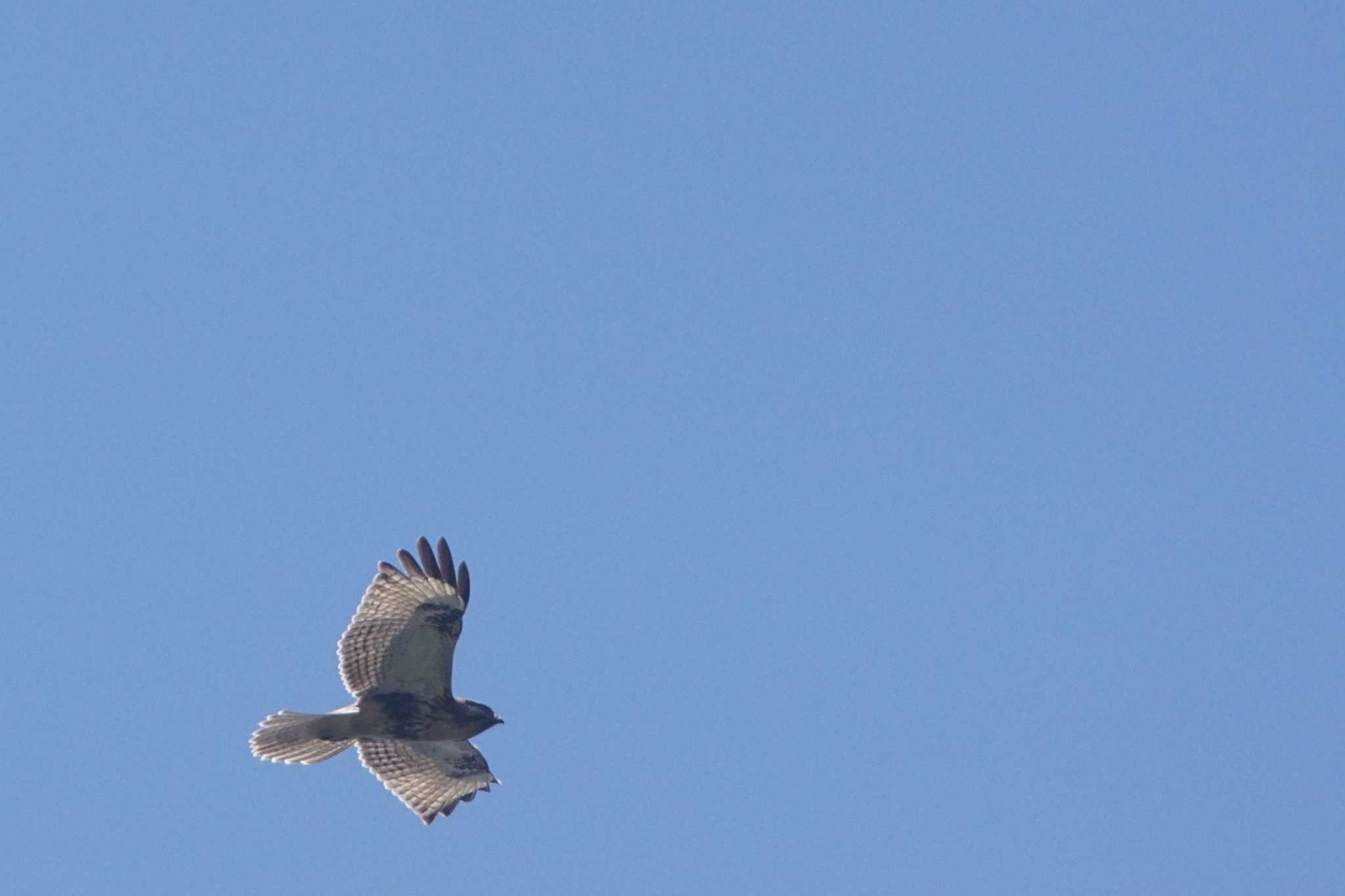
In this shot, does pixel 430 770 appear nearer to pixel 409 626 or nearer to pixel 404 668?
pixel 404 668

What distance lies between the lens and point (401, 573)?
64.9ft

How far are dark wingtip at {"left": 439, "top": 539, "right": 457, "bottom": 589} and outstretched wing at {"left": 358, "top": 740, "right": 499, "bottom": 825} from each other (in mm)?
1833

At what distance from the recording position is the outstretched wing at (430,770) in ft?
66.4

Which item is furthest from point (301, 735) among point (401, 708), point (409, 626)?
point (409, 626)

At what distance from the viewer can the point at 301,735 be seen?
19453 millimetres

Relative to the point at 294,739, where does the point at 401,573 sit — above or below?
above

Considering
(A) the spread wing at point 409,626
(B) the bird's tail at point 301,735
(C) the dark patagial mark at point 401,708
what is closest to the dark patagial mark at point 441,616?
(A) the spread wing at point 409,626

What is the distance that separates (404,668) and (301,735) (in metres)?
1.24

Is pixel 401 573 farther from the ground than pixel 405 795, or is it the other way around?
pixel 401 573

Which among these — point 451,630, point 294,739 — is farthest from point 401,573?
point 294,739

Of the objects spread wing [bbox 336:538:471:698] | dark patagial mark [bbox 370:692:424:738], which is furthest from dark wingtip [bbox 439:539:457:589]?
dark patagial mark [bbox 370:692:424:738]

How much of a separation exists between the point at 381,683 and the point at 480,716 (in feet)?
3.56

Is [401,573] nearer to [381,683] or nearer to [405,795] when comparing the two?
[381,683]

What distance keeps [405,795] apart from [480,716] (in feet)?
4.14
